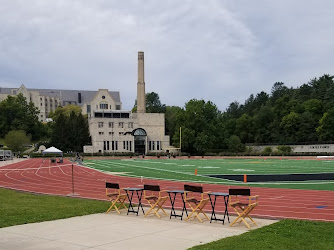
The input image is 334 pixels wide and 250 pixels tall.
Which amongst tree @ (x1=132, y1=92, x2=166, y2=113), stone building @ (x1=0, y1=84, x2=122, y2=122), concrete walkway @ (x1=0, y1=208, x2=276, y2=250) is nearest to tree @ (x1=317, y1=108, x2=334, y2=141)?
tree @ (x1=132, y1=92, x2=166, y2=113)

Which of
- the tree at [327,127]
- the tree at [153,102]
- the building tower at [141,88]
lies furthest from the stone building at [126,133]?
the tree at [153,102]

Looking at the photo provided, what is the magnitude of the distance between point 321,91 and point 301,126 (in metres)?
16.2

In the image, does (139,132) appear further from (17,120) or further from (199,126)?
(17,120)

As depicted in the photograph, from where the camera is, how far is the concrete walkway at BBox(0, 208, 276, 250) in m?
8.59

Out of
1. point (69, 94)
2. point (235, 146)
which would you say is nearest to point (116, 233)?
point (235, 146)

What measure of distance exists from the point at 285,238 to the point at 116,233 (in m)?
4.08

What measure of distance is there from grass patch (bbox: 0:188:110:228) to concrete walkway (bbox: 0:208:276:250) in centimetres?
70

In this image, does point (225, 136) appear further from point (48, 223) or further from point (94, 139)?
point (48, 223)

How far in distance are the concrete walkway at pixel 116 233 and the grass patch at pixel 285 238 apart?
1.69 feet

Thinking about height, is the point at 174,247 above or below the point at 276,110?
below

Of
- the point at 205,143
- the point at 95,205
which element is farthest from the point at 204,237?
the point at 205,143

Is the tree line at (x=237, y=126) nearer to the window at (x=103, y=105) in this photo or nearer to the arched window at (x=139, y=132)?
the arched window at (x=139, y=132)

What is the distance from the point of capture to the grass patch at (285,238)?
8094 millimetres

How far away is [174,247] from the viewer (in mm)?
8289
